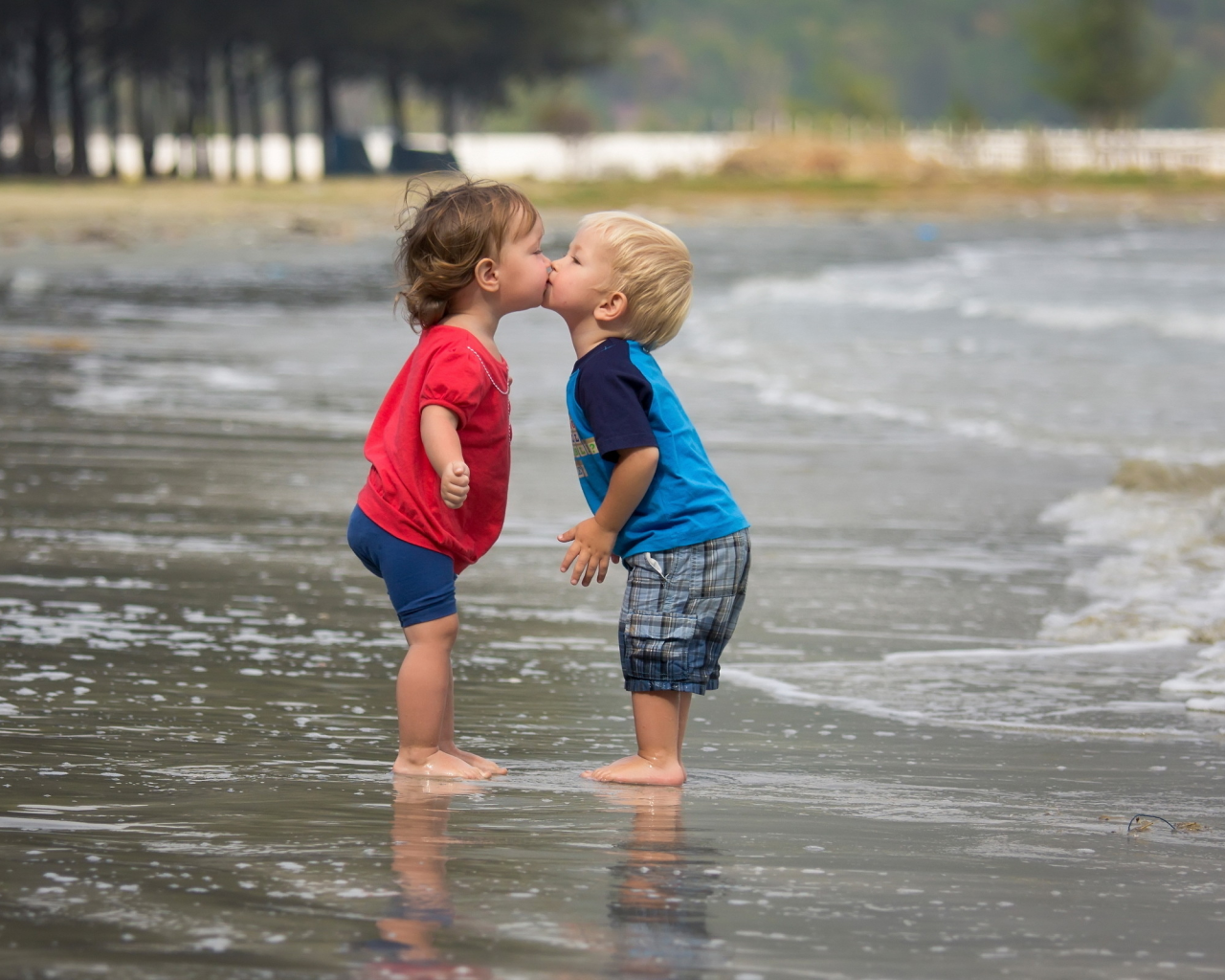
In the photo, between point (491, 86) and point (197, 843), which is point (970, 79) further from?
point (197, 843)

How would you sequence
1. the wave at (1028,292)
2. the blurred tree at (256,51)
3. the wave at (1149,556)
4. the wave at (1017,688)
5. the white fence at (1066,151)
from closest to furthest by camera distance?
the wave at (1017,688) → the wave at (1149,556) → the wave at (1028,292) → the blurred tree at (256,51) → the white fence at (1066,151)

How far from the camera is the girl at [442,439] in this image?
10.6 ft

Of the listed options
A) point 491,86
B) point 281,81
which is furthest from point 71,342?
point 491,86

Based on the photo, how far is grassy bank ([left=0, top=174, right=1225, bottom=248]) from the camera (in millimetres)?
33625

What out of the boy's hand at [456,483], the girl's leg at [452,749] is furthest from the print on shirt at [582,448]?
the girl's leg at [452,749]

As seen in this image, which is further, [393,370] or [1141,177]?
[1141,177]

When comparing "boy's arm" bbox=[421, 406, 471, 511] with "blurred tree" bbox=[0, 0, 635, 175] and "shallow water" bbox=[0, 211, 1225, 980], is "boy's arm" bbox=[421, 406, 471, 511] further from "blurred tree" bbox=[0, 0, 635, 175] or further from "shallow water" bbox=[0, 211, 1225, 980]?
"blurred tree" bbox=[0, 0, 635, 175]

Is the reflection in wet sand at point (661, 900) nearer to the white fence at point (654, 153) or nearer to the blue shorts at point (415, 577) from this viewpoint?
the blue shorts at point (415, 577)

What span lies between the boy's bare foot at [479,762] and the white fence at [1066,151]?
87.9 meters

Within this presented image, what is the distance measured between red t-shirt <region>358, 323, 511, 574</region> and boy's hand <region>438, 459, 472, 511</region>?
0.44 feet

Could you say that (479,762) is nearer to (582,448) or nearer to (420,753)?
(420,753)

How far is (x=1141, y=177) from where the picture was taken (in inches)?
3162

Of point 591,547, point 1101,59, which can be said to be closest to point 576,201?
point 1101,59

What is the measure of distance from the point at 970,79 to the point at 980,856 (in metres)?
203
